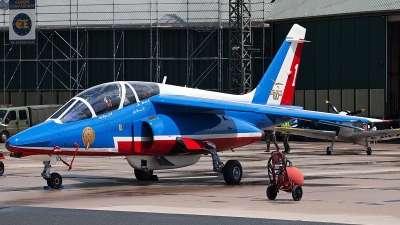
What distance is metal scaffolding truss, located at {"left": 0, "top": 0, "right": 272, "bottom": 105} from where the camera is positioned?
53500 millimetres

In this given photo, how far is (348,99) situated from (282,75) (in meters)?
28.8

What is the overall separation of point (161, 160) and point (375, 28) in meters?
32.2

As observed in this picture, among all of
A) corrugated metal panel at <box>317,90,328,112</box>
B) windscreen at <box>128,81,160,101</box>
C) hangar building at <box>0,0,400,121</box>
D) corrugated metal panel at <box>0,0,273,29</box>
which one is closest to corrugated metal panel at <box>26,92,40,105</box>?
Result: hangar building at <box>0,0,400,121</box>

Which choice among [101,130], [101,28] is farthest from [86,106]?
[101,28]

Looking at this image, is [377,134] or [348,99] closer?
[377,134]

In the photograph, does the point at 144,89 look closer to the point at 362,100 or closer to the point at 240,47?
the point at 240,47

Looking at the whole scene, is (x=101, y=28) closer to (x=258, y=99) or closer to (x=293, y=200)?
(x=258, y=99)

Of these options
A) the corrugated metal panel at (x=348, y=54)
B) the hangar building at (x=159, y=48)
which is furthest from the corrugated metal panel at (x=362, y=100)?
the corrugated metal panel at (x=348, y=54)

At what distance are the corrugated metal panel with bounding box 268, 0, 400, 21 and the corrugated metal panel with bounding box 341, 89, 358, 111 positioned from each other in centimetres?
515

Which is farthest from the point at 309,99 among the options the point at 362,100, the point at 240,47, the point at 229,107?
the point at 229,107

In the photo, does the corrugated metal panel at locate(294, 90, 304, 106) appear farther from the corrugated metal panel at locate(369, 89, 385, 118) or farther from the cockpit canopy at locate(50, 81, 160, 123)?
Answer: the cockpit canopy at locate(50, 81, 160, 123)

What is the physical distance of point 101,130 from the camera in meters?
17.5

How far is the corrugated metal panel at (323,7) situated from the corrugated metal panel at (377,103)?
205 inches

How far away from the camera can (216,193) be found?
654 inches
